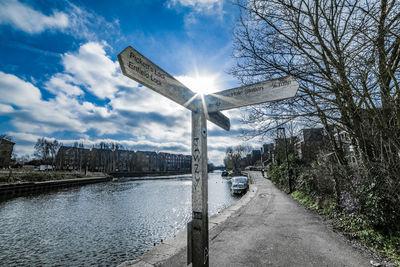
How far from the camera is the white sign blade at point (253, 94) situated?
2.34m

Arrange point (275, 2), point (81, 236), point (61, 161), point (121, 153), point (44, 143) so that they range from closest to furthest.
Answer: point (275, 2)
point (81, 236)
point (44, 143)
point (61, 161)
point (121, 153)

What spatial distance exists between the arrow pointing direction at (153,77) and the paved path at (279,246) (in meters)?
3.43

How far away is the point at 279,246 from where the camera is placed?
477 centimetres

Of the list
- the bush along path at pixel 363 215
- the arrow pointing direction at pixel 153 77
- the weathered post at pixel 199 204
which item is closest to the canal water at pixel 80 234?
the weathered post at pixel 199 204

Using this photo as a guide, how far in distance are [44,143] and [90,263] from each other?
82.7m

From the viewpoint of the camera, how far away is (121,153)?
103375mm

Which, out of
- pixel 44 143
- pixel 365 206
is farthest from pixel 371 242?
pixel 44 143

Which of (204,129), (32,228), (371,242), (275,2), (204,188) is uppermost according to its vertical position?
(275,2)

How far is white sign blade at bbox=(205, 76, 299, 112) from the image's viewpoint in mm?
2344

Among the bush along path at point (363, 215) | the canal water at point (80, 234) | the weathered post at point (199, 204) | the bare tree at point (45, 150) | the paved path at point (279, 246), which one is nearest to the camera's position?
the weathered post at point (199, 204)

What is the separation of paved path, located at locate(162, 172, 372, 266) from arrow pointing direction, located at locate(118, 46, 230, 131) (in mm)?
3426

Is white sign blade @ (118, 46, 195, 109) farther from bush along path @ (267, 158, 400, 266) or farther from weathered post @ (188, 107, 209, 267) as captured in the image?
bush along path @ (267, 158, 400, 266)

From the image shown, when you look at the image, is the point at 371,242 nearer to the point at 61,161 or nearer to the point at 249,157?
the point at 61,161

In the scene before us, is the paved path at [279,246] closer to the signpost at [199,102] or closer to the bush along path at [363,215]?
the bush along path at [363,215]
